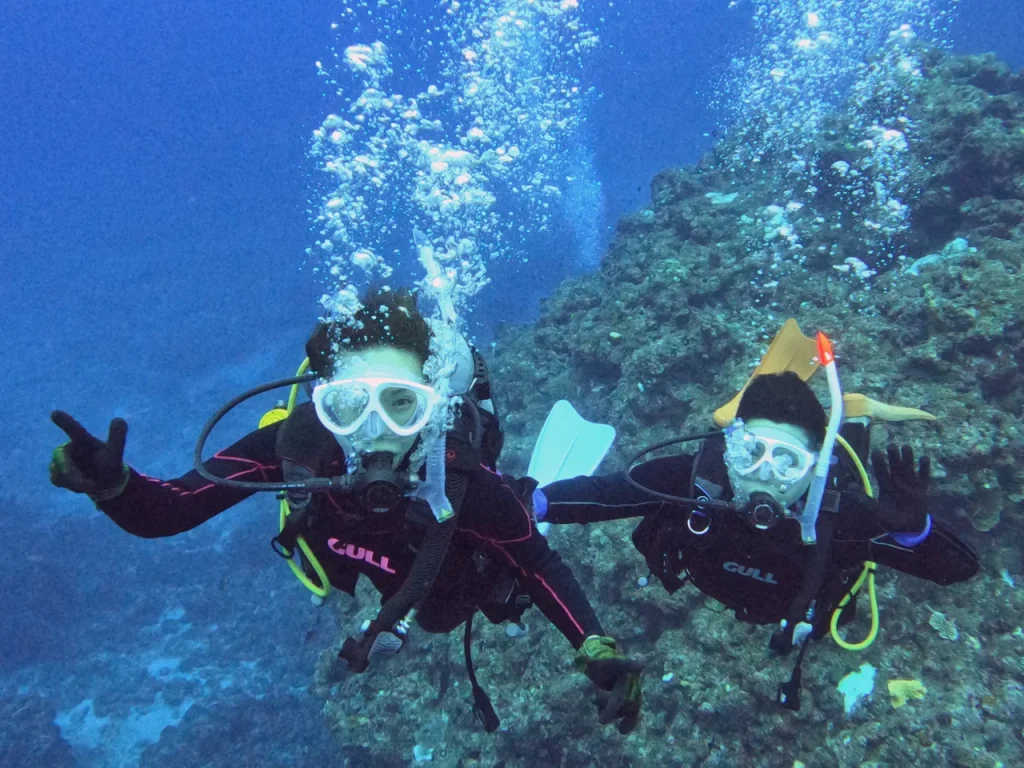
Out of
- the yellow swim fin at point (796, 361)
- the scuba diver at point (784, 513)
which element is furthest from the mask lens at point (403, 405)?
the yellow swim fin at point (796, 361)

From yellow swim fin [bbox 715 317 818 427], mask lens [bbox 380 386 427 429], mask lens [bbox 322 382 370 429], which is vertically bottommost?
yellow swim fin [bbox 715 317 818 427]

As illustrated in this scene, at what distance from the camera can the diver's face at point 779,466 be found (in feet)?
10.2

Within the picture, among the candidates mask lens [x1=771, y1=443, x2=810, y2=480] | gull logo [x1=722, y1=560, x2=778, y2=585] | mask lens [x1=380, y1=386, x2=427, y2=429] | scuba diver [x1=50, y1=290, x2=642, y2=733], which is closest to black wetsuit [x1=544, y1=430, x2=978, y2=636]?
gull logo [x1=722, y1=560, x2=778, y2=585]

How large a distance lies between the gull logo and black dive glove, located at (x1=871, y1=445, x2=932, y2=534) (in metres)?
0.71

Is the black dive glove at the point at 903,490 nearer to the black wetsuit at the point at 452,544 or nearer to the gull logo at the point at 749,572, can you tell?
→ the gull logo at the point at 749,572

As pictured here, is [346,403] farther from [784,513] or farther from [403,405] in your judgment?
[784,513]

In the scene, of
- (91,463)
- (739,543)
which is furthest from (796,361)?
(91,463)

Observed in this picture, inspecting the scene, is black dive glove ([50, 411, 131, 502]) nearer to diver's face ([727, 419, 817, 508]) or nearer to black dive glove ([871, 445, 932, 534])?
diver's face ([727, 419, 817, 508])

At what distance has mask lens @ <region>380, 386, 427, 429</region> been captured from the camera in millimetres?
2557

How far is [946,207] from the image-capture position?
10.2 m

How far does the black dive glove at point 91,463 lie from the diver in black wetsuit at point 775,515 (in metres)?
2.20

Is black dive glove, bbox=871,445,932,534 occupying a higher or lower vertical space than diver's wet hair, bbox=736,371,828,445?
lower

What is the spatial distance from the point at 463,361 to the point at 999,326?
6326 mm

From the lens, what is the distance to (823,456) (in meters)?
2.99
